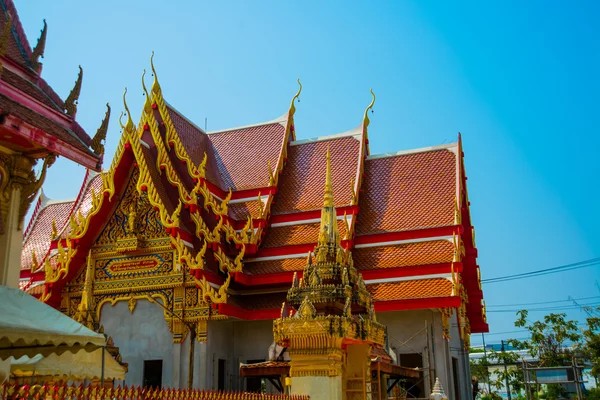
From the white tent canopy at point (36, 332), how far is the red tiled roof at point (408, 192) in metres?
9.74


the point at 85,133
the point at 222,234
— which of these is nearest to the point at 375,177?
the point at 222,234

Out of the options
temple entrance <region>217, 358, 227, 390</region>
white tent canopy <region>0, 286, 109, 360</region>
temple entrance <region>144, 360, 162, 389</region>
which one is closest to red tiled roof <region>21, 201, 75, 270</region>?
temple entrance <region>144, 360, 162, 389</region>

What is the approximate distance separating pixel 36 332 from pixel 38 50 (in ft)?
12.2

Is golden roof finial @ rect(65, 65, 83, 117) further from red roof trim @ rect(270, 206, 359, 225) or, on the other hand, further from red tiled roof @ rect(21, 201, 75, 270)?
red tiled roof @ rect(21, 201, 75, 270)

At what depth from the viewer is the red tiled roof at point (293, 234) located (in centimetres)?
1359

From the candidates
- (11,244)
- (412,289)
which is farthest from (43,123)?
(412,289)

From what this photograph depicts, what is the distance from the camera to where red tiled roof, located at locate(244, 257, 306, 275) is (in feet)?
42.7

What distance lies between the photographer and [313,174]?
1544 cm

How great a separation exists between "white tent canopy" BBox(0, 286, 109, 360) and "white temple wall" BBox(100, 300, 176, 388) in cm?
800

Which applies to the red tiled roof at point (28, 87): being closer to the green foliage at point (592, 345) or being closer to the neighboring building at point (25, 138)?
the neighboring building at point (25, 138)

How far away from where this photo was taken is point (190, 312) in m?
12.6

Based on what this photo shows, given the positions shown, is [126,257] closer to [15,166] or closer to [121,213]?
[121,213]

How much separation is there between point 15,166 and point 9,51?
48.0 inches

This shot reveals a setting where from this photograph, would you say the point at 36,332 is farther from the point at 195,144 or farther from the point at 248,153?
the point at 248,153
